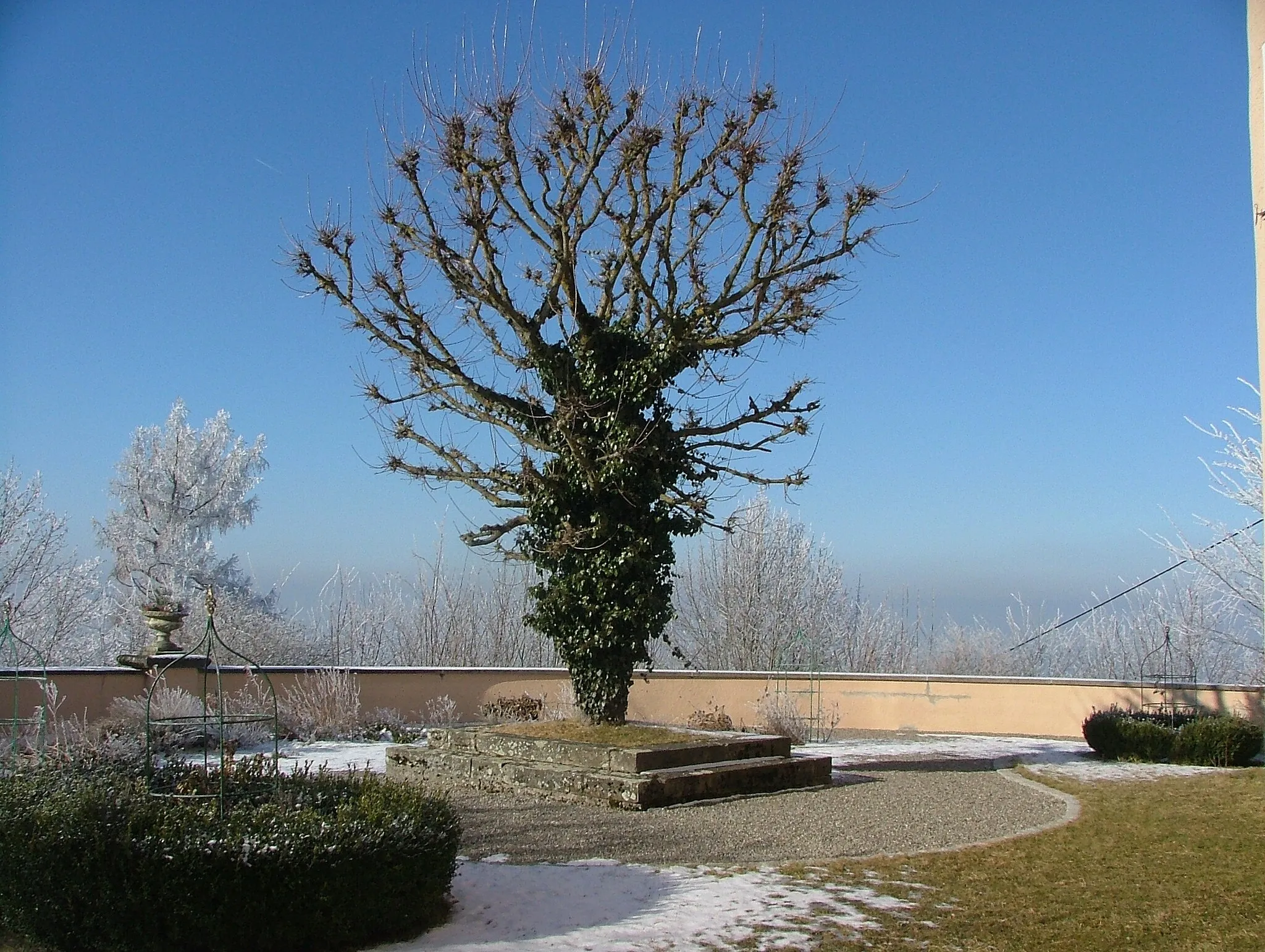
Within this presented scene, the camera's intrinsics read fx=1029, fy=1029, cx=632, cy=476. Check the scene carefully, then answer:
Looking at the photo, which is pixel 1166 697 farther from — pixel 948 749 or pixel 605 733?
pixel 605 733

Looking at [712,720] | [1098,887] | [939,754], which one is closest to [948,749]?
[939,754]

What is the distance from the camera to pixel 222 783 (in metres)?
5.64

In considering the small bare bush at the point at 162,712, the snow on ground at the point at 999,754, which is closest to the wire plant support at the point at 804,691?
the snow on ground at the point at 999,754

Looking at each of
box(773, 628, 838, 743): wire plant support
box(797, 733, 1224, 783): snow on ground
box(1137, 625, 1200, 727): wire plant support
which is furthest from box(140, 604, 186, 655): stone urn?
box(1137, 625, 1200, 727): wire plant support

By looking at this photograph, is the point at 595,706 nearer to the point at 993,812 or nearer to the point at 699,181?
the point at 993,812

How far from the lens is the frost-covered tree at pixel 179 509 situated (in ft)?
84.6

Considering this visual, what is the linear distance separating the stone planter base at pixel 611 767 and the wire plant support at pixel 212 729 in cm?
186

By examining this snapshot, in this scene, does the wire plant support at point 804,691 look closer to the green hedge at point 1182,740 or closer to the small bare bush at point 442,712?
the green hedge at point 1182,740

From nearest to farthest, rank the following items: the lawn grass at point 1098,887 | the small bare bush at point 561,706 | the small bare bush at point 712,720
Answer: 1. the lawn grass at point 1098,887
2. the small bare bush at point 712,720
3. the small bare bush at point 561,706

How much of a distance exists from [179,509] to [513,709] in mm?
13143

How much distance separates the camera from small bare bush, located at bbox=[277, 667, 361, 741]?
1534cm

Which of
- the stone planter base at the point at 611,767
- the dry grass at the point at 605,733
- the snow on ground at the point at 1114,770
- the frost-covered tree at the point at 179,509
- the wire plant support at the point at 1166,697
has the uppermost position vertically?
the frost-covered tree at the point at 179,509

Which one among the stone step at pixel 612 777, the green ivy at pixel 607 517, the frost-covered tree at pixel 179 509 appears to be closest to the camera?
the stone step at pixel 612 777

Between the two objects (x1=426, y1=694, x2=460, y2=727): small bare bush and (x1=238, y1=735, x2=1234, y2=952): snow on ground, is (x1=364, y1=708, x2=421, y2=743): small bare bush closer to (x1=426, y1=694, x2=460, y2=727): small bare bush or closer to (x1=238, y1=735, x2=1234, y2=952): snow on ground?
(x1=426, y1=694, x2=460, y2=727): small bare bush
